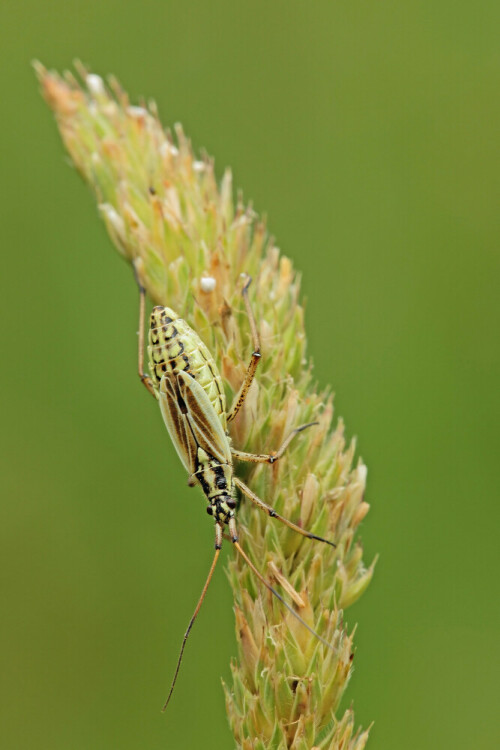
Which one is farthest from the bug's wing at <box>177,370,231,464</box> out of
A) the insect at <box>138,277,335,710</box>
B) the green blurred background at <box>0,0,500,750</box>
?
the green blurred background at <box>0,0,500,750</box>

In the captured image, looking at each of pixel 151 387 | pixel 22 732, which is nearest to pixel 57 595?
pixel 22 732

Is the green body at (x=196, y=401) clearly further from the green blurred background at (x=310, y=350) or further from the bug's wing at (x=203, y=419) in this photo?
the green blurred background at (x=310, y=350)

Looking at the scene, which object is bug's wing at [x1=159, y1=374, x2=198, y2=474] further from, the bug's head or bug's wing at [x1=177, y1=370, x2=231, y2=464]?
the bug's head

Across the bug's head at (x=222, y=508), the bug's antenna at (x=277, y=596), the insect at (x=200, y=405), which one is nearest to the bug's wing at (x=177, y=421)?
the insect at (x=200, y=405)

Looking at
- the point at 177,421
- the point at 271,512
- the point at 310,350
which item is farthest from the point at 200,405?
the point at 310,350

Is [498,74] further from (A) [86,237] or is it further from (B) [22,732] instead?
(B) [22,732]

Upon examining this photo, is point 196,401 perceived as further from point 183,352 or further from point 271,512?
point 271,512
